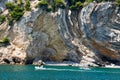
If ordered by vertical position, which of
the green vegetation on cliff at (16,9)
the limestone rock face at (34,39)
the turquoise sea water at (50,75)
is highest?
the green vegetation on cliff at (16,9)

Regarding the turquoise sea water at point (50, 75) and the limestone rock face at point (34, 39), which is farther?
the limestone rock face at point (34, 39)

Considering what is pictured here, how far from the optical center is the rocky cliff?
92.1 m

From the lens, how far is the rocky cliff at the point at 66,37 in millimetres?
92062

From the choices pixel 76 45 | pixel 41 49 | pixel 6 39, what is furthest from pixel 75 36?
pixel 6 39

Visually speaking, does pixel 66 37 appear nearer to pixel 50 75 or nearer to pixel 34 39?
pixel 34 39

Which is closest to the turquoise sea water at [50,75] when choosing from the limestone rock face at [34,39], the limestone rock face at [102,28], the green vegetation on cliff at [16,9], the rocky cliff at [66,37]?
the limestone rock face at [34,39]

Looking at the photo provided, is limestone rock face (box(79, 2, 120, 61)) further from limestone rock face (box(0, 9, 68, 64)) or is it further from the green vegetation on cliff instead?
the green vegetation on cliff

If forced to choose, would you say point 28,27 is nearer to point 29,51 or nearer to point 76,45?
point 29,51

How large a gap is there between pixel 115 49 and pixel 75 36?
35.5 feet

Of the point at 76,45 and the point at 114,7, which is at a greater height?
the point at 114,7

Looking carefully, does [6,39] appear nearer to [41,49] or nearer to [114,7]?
[41,49]

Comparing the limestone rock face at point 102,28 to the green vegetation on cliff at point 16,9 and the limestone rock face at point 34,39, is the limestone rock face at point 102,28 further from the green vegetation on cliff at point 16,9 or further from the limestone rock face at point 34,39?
the green vegetation on cliff at point 16,9

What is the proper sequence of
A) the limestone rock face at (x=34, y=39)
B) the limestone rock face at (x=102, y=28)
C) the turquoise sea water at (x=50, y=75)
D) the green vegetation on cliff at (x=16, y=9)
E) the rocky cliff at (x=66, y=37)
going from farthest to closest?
the green vegetation on cliff at (x=16, y=9)
the limestone rock face at (x=102, y=28)
the rocky cliff at (x=66, y=37)
the limestone rock face at (x=34, y=39)
the turquoise sea water at (x=50, y=75)

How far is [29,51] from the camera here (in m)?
91.4
